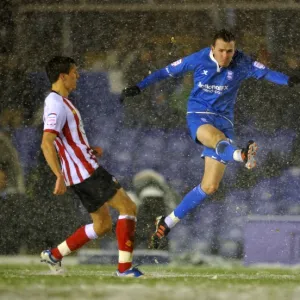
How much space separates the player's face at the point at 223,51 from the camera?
537 centimetres

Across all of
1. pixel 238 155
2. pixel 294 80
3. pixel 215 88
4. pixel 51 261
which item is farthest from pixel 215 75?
pixel 51 261

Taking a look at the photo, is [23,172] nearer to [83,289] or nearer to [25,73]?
[25,73]

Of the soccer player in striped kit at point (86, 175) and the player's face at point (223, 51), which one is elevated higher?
the player's face at point (223, 51)

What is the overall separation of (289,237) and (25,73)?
263 centimetres

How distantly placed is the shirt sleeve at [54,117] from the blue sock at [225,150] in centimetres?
100

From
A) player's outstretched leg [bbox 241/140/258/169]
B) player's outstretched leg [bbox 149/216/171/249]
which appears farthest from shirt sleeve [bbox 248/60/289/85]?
player's outstretched leg [bbox 149/216/171/249]

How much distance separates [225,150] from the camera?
5160mm

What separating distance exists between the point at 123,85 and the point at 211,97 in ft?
7.23

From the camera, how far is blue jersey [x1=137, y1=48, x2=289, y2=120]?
5.42 metres

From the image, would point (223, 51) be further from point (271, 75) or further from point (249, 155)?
point (249, 155)

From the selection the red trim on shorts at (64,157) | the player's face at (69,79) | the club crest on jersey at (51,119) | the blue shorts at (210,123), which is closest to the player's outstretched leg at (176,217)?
the blue shorts at (210,123)

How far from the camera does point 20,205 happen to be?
729 centimetres

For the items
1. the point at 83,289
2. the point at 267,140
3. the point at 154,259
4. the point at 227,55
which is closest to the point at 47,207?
the point at 154,259

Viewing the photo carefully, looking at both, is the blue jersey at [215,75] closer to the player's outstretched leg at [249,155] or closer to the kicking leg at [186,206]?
the kicking leg at [186,206]
